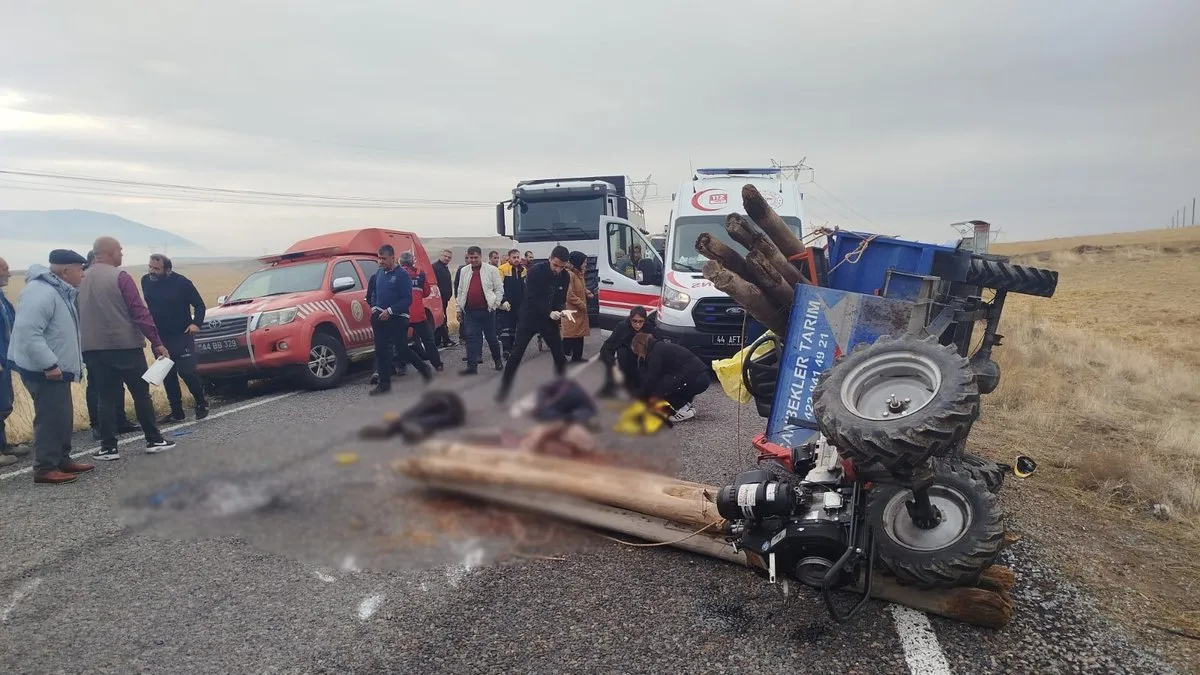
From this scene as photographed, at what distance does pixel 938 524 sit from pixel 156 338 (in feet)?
21.6

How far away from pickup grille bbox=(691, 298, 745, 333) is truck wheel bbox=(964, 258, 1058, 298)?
13.2 feet

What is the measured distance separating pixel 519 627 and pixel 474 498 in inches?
52.5

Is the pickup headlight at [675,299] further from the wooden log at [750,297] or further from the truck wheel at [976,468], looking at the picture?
the truck wheel at [976,468]

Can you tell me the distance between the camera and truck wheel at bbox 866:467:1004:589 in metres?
2.98

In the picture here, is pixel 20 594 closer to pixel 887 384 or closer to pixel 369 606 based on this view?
pixel 369 606

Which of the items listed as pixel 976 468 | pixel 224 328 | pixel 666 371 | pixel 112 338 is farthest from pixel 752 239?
pixel 224 328

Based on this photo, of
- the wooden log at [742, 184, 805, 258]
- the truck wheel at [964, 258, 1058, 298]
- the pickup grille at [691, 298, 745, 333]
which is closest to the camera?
the wooden log at [742, 184, 805, 258]

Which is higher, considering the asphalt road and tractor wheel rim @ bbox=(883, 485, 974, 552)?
tractor wheel rim @ bbox=(883, 485, 974, 552)

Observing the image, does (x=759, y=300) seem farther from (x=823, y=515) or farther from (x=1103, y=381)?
(x=1103, y=381)

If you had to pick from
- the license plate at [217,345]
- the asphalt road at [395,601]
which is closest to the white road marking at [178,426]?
the license plate at [217,345]

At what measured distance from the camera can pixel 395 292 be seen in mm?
8203

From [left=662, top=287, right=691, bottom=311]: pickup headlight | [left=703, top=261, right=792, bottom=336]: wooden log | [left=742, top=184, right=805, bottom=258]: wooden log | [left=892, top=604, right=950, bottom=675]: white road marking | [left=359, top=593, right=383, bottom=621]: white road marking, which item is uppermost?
[left=742, top=184, right=805, bottom=258]: wooden log

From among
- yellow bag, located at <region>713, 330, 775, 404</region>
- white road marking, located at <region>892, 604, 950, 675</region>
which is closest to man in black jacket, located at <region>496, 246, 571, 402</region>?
yellow bag, located at <region>713, 330, 775, 404</region>

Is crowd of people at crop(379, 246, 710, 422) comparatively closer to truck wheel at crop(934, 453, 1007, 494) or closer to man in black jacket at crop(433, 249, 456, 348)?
man in black jacket at crop(433, 249, 456, 348)
